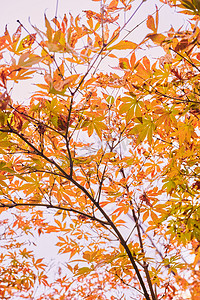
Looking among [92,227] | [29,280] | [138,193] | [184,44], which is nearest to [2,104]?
[184,44]

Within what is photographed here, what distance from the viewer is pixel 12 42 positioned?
2.40ft

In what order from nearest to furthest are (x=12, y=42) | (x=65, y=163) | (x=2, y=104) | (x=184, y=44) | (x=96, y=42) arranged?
(x=2, y=104)
(x=184, y=44)
(x=12, y=42)
(x=96, y=42)
(x=65, y=163)

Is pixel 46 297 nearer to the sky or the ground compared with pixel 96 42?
nearer to the ground

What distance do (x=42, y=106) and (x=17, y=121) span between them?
11 cm

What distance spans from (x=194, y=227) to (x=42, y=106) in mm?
973

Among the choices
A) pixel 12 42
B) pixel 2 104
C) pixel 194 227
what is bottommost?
pixel 194 227

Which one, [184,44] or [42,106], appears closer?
[184,44]

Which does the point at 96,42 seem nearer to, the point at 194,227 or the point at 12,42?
the point at 12,42

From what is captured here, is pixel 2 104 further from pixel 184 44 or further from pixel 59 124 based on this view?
pixel 184 44

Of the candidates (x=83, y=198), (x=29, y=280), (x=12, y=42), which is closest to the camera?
(x=12, y=42)

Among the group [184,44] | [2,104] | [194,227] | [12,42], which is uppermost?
[12,42]

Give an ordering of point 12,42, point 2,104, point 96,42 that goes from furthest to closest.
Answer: point 96,42, point 12,42, point 2,104

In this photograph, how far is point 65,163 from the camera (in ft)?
3.32

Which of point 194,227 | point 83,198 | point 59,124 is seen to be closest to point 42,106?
point 59,124
